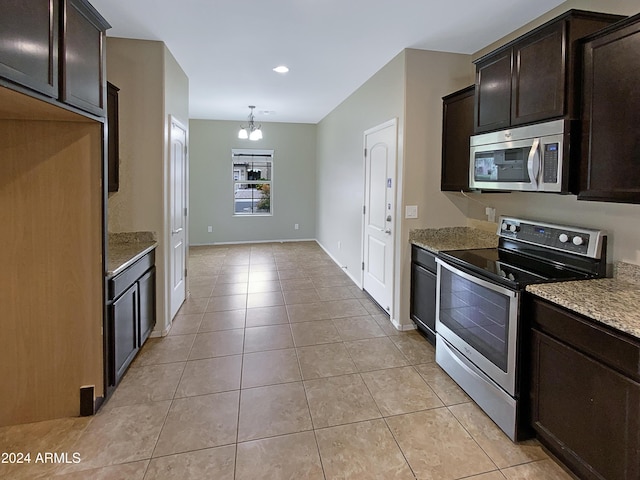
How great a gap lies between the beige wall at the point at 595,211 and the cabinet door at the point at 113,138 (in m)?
3.36

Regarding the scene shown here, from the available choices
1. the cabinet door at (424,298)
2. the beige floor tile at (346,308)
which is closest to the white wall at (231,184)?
the beige floor tile at (346,308)

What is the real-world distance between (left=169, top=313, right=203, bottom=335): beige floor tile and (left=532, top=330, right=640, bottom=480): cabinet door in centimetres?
292

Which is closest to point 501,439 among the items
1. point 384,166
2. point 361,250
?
point 384,166

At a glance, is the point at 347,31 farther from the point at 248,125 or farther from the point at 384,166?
the point at 248,125

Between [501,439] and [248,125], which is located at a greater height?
[248,125]

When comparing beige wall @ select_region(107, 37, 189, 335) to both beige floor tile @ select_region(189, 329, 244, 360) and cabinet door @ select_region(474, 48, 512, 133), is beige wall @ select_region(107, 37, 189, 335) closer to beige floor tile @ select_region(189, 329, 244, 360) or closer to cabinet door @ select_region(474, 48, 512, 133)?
beige floor tile @ select_region(189, 329, 244, 360)

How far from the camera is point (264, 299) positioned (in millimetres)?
4523

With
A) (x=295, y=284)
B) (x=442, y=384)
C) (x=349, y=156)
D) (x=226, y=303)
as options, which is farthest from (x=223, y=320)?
(x=349, y=156)

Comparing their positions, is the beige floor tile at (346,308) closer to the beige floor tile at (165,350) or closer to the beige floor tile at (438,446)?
the beige floor tile at (165,350)

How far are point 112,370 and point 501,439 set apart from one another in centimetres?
242

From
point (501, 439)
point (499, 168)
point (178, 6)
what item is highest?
point (178, 6)

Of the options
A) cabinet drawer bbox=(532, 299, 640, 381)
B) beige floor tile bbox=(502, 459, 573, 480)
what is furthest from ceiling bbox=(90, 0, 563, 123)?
beige floor tile bbox=(502, 459, 573, 480)

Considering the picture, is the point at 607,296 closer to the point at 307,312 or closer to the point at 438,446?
the point at 438,446

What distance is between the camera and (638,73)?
1693mm
